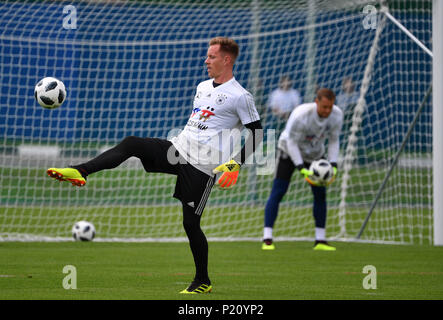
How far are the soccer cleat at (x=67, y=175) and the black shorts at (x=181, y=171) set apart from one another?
2.11 ft

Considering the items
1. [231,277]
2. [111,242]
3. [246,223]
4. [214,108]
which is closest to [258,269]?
[231,277]

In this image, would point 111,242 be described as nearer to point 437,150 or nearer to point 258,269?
point 258,269

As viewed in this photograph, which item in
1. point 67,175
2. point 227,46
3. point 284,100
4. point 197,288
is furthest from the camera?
point 284,100

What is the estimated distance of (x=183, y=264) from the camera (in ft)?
27.9

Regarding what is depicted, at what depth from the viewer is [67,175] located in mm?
5430

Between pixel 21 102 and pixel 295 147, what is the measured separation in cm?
812

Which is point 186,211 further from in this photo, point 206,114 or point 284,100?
point 284,100

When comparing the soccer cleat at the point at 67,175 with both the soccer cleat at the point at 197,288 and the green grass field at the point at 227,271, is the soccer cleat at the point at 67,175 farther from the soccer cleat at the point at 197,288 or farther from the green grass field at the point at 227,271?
the soccer cleat at the point at 197,288

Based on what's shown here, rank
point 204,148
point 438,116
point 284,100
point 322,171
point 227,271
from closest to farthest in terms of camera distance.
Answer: point 204,148 → point 227,271 → point 322,171 → point 438,116 → point 284,100

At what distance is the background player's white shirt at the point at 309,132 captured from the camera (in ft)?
33.7

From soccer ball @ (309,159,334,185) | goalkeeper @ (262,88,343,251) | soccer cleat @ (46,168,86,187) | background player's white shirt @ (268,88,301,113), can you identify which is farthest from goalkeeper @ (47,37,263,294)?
background player's white shirt @ (268,88,301,113)

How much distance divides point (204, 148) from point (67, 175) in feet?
3.82

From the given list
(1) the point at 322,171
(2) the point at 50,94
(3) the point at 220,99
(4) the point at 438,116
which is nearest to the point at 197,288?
(3) the point at 220,99

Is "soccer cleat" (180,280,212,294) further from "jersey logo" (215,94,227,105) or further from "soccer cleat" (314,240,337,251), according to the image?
"soccer cleat" (314,240,337,251)
